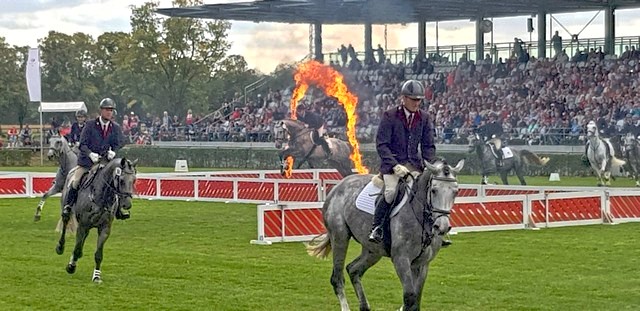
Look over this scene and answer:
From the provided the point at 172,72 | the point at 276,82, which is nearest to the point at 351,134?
the point at 276,82

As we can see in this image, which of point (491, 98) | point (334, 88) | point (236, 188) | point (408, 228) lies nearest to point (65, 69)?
point (491, 98)

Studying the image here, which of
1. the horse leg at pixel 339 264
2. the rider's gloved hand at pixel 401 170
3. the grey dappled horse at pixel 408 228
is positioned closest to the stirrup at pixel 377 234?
the grey dappled horse at pixel 408 228

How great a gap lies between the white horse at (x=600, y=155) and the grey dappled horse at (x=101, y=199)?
2149 centimetres

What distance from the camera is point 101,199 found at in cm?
1612

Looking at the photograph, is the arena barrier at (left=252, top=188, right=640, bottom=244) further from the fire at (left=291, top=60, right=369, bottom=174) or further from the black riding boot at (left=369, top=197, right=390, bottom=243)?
the black riding boot at (left=369, top=197, right=390, bottom=243)

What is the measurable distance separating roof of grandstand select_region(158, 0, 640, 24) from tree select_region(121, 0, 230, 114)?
55.3ft

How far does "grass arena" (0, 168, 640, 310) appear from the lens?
13.9 metres

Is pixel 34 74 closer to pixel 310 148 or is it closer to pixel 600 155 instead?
pixel 310 148

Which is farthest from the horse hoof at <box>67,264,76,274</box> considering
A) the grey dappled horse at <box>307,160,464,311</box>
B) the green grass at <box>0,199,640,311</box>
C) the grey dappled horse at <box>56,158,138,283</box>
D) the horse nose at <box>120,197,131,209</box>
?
the grey dappled horse at <box>307,160,464,311</box>

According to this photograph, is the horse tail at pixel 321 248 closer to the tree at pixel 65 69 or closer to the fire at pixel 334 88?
the fire at pixel 334 88

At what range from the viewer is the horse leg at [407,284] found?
36.7ft

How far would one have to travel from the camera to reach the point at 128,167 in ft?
52.3

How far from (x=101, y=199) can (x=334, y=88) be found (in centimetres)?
1880

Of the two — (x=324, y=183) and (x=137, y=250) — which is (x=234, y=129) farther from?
(x=137, y=250)
